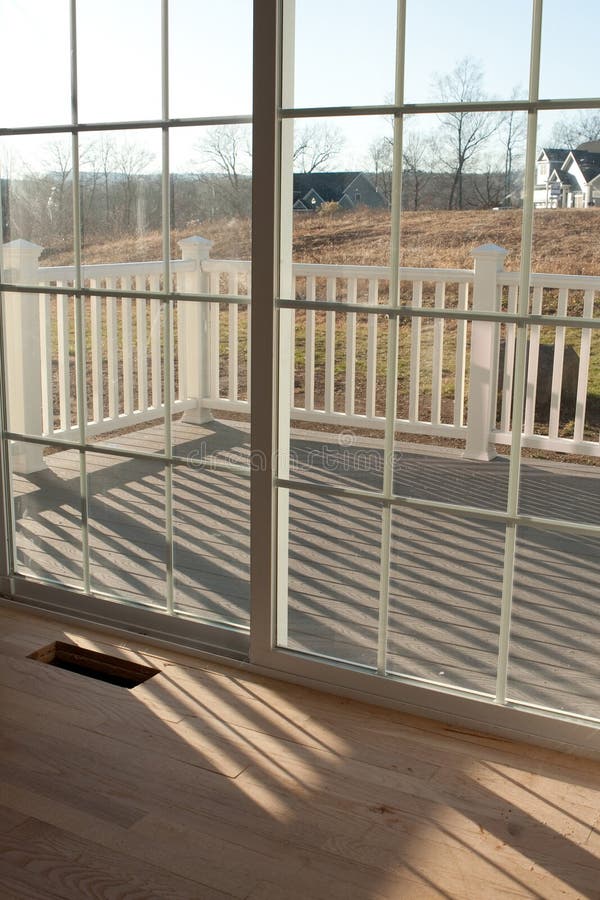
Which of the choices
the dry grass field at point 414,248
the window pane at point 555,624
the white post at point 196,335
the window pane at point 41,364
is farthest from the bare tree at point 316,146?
the window pane at point 555,624

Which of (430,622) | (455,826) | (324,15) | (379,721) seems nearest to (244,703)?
(379,721)

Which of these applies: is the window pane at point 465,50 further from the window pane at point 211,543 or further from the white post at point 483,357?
the window pane at point 211,543

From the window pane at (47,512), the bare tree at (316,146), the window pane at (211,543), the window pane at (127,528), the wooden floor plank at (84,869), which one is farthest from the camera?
the window pane at (47,512)

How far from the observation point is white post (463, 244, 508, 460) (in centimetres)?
214

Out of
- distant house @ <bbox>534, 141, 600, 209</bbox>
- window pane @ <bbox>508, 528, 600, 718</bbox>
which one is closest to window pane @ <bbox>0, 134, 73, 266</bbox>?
distant house @ <bbox>534, 141, 600, 209</bbox>

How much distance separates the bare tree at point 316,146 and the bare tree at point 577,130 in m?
0.51

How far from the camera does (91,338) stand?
277 centimetres

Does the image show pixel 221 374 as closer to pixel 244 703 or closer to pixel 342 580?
pixel 342 580

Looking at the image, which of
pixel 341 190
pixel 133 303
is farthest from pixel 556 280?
pixel 133 303

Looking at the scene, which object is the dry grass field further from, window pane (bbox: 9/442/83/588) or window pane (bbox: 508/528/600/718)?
window pane (bbox: 9/442/83/588)

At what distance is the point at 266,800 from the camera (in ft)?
6.63

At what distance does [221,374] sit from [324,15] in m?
0.92

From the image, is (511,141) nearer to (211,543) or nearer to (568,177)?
(568,177)

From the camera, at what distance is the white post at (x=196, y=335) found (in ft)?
8.32
